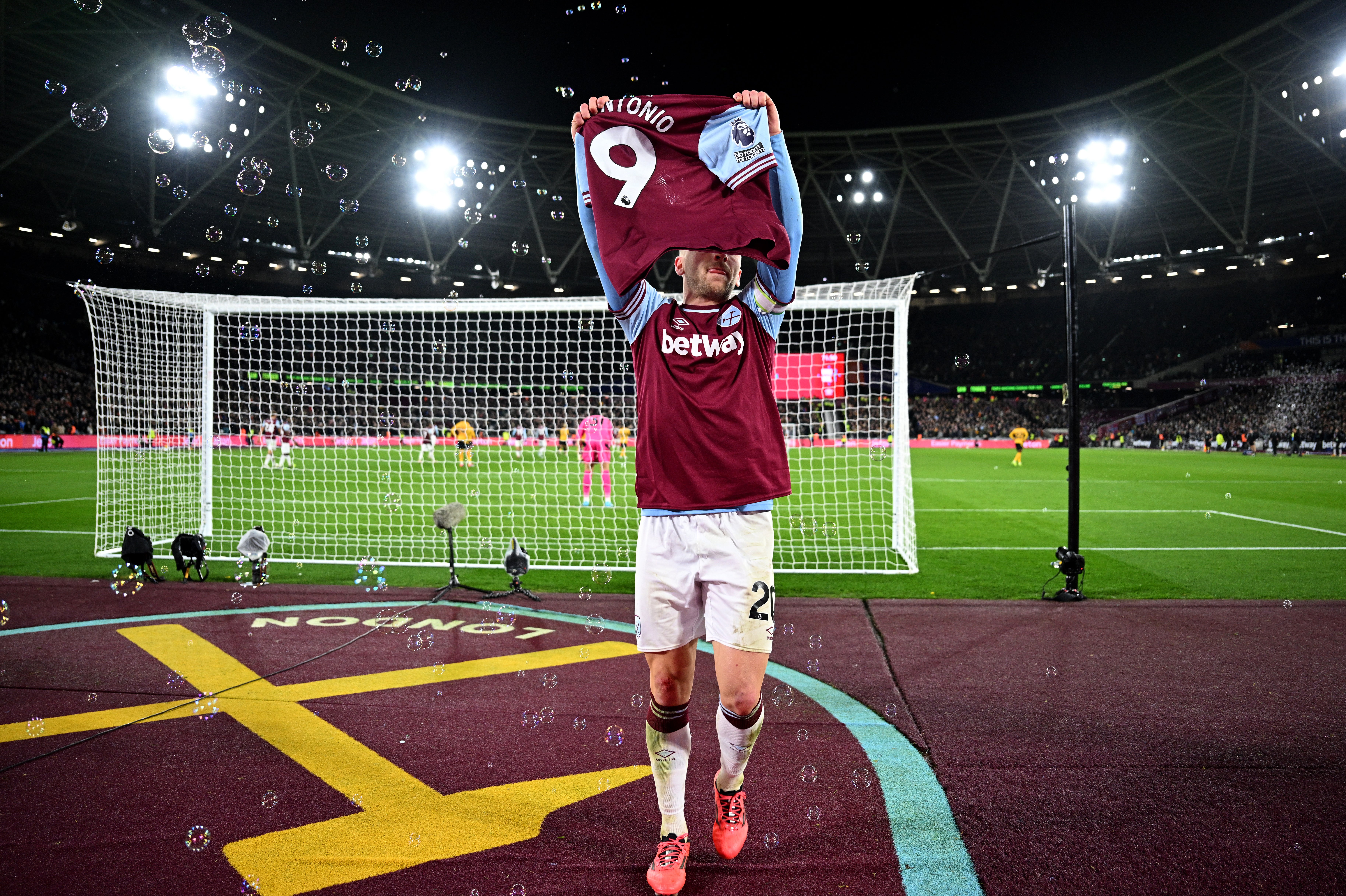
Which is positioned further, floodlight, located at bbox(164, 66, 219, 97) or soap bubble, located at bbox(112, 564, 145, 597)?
floodlight, located at bbox(164, 66, 219, 97)

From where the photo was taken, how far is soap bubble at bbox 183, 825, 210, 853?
2852 millimetres

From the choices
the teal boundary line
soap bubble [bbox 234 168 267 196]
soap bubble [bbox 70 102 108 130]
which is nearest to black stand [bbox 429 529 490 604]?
the teal boundary line

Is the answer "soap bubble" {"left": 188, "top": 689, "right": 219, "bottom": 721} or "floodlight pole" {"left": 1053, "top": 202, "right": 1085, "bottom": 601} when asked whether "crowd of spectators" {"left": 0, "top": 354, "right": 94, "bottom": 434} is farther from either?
"floodlight pole" {"left": 1053, "top": 202, "right": 1085, "bottom": 601}

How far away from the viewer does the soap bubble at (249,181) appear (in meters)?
10.5

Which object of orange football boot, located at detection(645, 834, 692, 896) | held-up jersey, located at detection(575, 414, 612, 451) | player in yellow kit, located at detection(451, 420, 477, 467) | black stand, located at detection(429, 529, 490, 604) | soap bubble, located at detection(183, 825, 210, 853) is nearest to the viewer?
orange football boot, located at detection(645, 834, 692, 896)

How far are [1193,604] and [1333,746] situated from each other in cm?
327

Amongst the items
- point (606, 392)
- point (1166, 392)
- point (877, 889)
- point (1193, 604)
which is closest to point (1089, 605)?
point (1193, 604)

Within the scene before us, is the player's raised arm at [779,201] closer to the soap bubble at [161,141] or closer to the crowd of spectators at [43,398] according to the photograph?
the soap bubble at [161,141]

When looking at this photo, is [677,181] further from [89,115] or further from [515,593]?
[89,115]

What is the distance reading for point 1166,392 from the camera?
52812mm

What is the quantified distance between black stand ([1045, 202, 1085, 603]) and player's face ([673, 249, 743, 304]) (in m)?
5.04

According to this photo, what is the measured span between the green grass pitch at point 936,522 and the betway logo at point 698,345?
514cm

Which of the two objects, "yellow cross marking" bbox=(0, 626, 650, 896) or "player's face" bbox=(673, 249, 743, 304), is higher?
"player's face" bbox=(673, 249, 743, 304)

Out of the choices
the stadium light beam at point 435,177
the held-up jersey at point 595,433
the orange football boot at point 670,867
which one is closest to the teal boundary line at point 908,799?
the orange football boot at point 670,867
